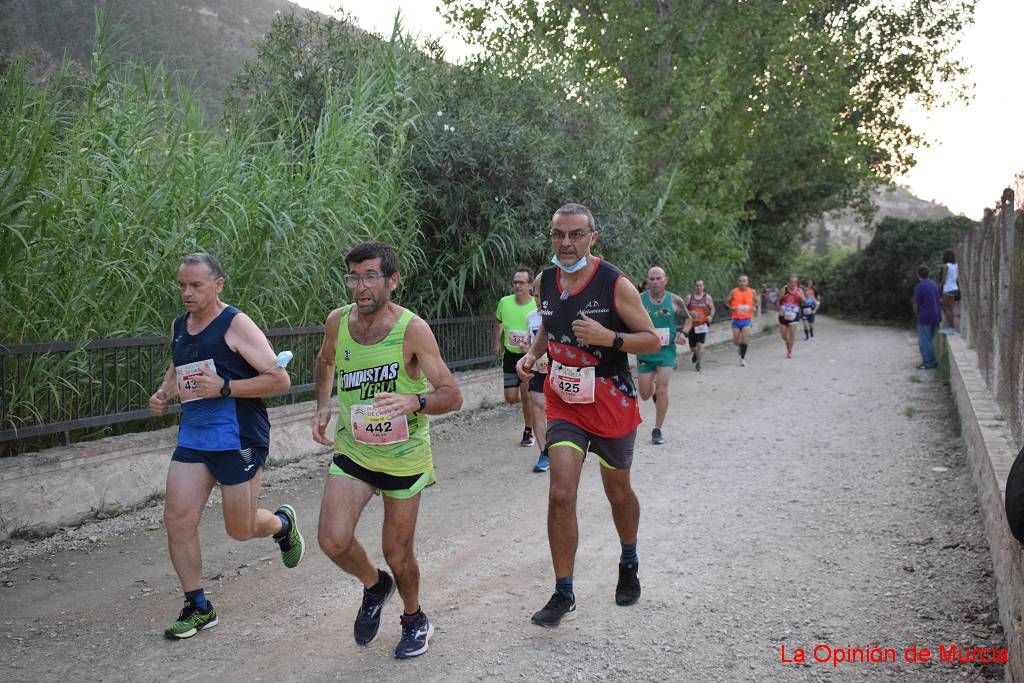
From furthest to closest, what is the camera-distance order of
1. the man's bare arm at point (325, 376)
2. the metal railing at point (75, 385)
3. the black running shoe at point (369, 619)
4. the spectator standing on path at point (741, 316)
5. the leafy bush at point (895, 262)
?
the leafy bush at point (895, 262)
the spectator standing on path at point (741, 316)
the metal railing at point (75, 385)
the man's bare arm at point (325, 376)
the black running shoe at point (369, 619)

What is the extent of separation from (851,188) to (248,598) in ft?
99.9

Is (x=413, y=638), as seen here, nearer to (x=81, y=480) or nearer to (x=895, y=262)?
(x=81, y=480)

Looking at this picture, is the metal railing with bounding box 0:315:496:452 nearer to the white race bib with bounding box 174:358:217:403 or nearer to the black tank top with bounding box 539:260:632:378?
the white race bib with bounding box 174:358:217:403

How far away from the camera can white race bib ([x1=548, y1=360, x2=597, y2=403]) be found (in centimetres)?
484

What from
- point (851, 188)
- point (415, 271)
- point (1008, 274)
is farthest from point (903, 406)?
point (851, 188)

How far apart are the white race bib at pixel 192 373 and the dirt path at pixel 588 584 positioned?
120cm

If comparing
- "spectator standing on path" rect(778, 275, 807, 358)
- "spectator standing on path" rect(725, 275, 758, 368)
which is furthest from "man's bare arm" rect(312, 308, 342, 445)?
"spectator standing on path" rect(778, 275, 807, 358)

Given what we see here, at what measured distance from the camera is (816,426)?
11102mm

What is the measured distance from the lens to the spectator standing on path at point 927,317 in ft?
57.9

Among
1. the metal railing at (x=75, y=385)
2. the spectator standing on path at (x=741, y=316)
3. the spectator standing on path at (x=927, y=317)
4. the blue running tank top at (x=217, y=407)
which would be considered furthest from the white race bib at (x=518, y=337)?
the spectator standing on path at (x=927, y=317)

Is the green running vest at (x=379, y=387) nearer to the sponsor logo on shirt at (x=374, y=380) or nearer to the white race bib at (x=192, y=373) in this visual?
the sponsor logo on shirt at (x=374, y=380)

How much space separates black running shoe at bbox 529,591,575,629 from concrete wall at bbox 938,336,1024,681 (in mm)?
1966

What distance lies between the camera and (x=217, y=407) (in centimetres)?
470

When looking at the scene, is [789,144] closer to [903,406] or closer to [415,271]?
[903,406]
